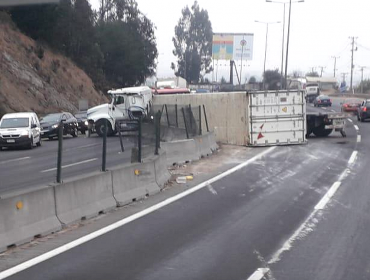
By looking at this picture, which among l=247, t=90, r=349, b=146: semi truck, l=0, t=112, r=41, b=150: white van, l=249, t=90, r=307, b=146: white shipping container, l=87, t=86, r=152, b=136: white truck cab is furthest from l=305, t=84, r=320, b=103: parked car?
l=0, t=112, r=41, b=150: white van

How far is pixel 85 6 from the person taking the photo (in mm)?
73875

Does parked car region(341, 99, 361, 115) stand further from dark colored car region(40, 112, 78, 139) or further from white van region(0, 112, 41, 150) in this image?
white van region(0, 112, 41, 150)

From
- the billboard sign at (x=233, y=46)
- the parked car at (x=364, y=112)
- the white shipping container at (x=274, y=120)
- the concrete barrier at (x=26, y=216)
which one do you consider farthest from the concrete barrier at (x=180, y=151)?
the billboard sign at (x=233, y=46)

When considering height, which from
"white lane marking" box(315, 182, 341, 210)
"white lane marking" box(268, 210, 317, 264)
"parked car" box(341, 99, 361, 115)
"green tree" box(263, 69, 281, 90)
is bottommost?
"white lane marking" box(315, 182, 341, 210)

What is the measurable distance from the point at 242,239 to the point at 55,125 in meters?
31.2

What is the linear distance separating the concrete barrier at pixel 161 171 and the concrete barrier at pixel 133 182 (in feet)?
0.87

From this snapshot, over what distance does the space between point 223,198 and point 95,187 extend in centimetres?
363

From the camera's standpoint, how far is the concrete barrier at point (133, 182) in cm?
1445

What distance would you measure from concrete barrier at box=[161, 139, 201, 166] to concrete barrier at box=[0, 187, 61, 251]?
10307mm

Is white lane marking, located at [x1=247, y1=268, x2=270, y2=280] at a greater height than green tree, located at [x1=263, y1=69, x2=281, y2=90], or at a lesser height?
lesser

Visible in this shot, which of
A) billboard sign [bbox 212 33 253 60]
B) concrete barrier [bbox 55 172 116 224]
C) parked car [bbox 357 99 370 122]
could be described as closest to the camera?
concrete barrier [bbox 55 172 116 224]

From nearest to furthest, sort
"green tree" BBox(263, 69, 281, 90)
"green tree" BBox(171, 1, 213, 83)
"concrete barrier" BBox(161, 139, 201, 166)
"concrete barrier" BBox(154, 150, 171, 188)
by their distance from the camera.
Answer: "concrete barrier" BBox(154, 150, 171, 188) < "concrete barrier" BBox(161, 139, 201, 166) < "green tree" BBox(263, 69, 281, 90) < "green tree" BBox(171, 1, 213, 83)

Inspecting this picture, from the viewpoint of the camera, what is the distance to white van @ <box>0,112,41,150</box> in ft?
109

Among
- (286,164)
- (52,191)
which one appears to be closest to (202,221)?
(52,191)
